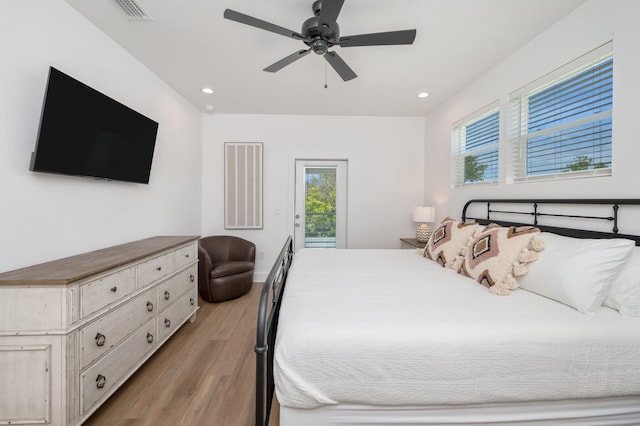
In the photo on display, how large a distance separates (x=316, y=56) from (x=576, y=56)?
203 cm

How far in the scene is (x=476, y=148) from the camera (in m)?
3.00

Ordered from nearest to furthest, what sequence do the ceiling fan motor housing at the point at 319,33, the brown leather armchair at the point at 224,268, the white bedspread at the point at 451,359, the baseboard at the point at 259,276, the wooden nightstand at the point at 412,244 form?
the white bedspread at the point at 451,359
the ceiling fan motor housing at the point at 319,33
the brown leather armchair at the point at 224,268
the wooden nightstand at the point at 412,244
the baseboard at the point at 259,276

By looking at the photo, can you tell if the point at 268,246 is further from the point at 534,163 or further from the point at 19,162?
the point at 534,163

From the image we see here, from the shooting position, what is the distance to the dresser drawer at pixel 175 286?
2150 millimetres

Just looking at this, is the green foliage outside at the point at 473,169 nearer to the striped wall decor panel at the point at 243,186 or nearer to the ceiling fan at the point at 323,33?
the ceiling fan at the point at 323,33

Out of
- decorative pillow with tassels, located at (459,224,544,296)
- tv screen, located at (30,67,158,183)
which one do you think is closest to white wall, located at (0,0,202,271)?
tv screen, located at (30,67,158,183)

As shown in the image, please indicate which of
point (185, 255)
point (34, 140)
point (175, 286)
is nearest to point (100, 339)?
point (175, 286)

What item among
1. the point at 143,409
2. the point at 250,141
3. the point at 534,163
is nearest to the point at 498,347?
the point at 534,163

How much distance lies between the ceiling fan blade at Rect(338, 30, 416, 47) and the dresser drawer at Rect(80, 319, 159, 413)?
8.44 feet

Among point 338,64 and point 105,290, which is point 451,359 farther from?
point 338,64

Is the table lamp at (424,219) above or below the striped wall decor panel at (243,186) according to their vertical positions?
below

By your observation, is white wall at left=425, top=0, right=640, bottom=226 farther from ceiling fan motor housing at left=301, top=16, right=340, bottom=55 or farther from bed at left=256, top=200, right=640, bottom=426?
ceiling fan motor housing at left=301, top=16, right=340, bottom=55

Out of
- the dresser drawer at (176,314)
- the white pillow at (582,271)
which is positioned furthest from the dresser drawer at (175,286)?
the white pillow at (582,271)

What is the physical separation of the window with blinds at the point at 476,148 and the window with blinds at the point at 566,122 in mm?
267
